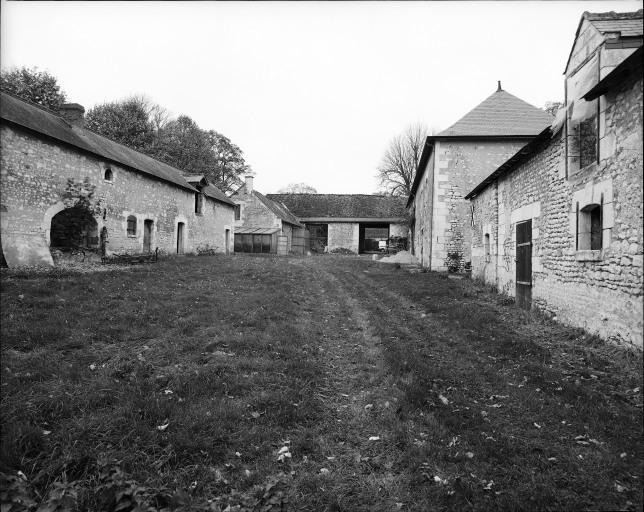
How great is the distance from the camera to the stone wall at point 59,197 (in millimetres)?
11156

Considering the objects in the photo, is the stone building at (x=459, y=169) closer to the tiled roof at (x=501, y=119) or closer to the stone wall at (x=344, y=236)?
the tiled roof at (x=501, y=119)

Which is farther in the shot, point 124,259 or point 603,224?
point 124,259

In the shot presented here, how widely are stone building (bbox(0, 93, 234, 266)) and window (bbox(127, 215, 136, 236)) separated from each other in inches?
2.2

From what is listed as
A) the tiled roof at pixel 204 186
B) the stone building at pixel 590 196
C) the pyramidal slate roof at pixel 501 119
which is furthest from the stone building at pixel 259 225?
the stone building at pixel 590 196

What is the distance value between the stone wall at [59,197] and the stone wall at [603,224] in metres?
14.7

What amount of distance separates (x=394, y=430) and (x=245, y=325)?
390 cm

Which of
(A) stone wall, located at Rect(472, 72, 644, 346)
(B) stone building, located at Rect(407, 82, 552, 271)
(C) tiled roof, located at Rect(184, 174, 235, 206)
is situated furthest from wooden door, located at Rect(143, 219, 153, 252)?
(A) stone wall, located at Rect(472, 72, 644, 346)

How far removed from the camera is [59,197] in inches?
507

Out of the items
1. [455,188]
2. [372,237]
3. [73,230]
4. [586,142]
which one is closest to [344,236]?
[372,237]

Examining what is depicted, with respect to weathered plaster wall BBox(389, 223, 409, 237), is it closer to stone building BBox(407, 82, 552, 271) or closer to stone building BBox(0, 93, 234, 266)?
stone building BBox(407, 82, 552, 271)

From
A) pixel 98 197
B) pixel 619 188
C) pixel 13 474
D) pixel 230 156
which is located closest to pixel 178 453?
pixel 13 474

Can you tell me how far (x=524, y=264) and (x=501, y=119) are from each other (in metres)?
10.3

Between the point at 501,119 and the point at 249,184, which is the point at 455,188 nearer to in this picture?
the point at 501,119

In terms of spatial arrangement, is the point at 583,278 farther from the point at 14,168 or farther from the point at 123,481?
the point at 14,168
